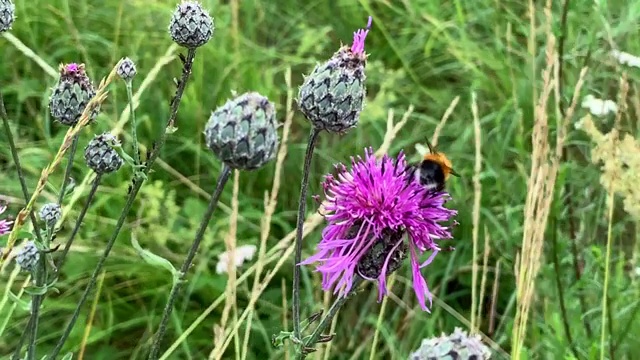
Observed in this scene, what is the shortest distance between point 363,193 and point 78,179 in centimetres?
150

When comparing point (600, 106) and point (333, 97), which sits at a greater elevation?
point (600, 106)

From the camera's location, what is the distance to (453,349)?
2.74 ft

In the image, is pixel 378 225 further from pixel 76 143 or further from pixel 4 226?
pixel 4 226

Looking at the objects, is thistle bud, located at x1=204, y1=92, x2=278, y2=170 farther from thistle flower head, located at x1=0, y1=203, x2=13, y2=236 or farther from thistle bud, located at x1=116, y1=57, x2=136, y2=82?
thistle flower head, located at x1=0, y1=203, x2=13, y2=236

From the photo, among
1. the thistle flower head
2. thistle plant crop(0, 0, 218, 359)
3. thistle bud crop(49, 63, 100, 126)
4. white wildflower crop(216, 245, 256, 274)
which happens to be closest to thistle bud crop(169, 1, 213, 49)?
thistle plant crop(0, 0, 218, 359)

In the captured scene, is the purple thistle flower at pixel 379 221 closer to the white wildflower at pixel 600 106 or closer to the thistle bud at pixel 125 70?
the thistle bud at pixel 125 70

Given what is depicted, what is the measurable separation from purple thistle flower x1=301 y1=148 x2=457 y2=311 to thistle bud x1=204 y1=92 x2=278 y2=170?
24 cm

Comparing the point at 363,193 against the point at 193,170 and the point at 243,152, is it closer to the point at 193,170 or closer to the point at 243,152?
the point at 243,152

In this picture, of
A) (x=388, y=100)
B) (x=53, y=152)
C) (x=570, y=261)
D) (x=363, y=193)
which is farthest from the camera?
(x=388, y=100)

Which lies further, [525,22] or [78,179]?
[525,22]

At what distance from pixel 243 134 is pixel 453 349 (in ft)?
1.15

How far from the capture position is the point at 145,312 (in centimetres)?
207

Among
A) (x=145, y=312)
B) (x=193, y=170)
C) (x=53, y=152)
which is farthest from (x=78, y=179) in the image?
(x=145, y=312)

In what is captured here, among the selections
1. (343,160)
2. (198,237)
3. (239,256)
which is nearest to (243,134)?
(198,237)
